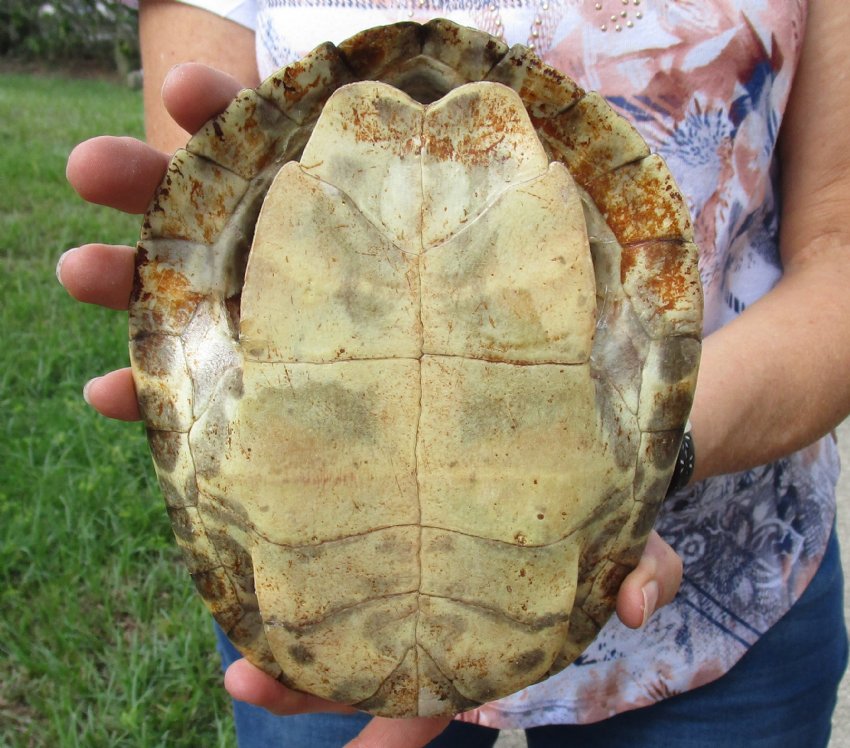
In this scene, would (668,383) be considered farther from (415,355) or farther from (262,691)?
(262,691)

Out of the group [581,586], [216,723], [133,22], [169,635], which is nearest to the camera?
[581,586]

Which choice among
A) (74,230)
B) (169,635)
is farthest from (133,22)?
(169,635)

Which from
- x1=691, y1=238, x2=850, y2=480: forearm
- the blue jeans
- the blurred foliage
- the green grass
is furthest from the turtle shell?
the blurred foliage

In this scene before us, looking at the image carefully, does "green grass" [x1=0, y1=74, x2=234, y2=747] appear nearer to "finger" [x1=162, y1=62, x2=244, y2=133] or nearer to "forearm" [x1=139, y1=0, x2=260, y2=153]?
"forearm" [x1=139, y1=0, x2=260, y2=153]

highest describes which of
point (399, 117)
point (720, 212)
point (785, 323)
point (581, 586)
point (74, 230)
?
point (399, 117)

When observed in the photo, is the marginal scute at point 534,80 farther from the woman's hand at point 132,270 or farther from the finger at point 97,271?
the finger at point 97,271

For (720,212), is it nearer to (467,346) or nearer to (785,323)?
(785,323)

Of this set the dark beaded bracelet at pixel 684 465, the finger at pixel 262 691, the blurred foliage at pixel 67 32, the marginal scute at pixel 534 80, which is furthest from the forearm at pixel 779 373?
the blurred foliage at pixel 67 32
